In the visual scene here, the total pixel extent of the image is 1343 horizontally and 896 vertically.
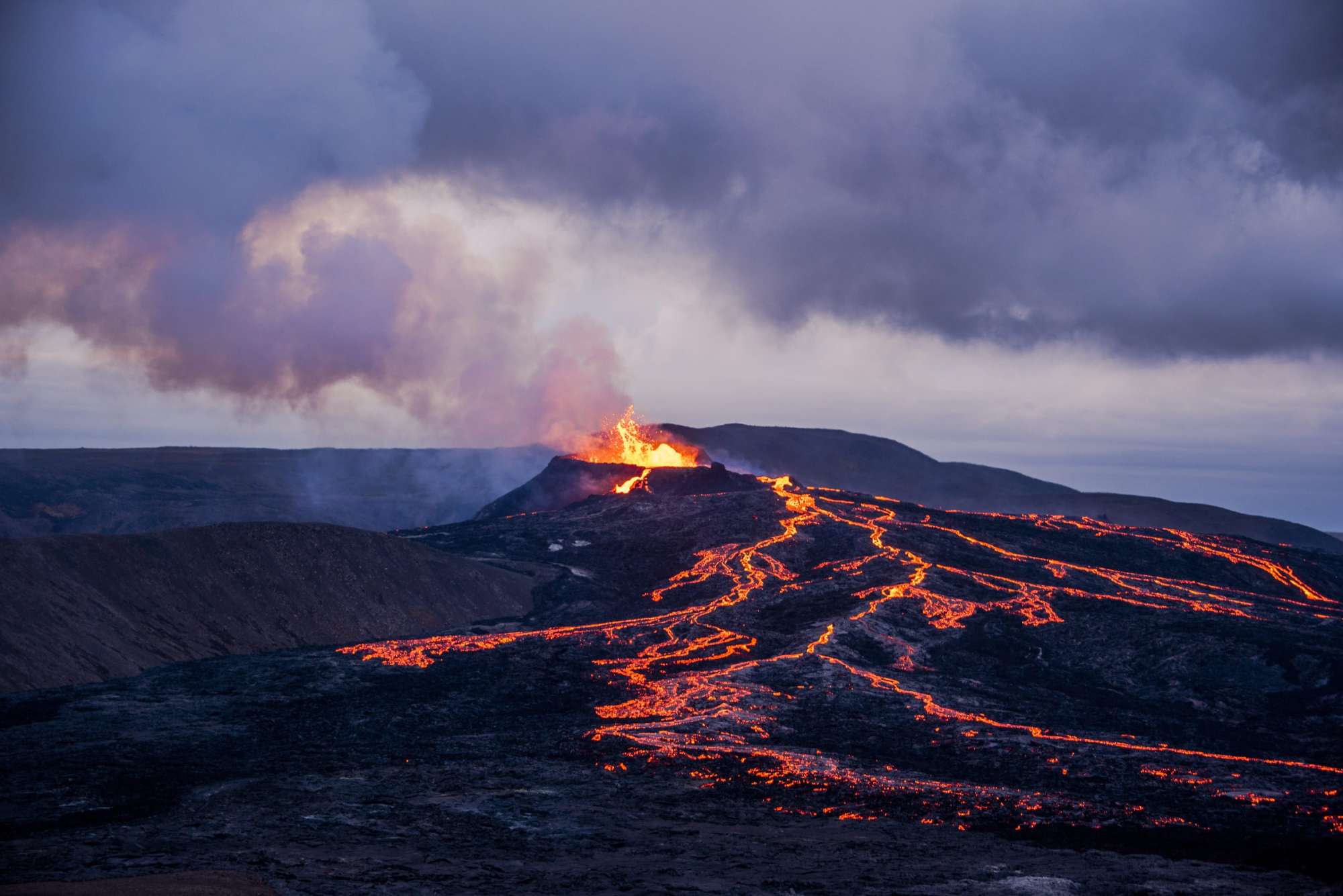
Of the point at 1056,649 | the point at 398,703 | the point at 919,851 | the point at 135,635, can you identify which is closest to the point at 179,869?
the point at 919,851

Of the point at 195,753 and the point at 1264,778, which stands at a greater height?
the point at 1264,778

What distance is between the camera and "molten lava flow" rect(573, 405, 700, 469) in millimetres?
116062

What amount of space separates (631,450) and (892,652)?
66506 millimetres

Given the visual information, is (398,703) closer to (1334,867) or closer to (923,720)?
(923,720)

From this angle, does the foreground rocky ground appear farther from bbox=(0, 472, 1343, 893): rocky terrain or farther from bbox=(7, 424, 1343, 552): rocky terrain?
bbox=(7, 424, 1343, 552): rocky terrain

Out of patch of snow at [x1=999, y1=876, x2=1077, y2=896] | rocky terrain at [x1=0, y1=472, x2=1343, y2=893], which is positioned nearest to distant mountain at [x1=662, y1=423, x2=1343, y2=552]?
rocky terrain at [x1=0, y1=472, x2=1343, y2=893]

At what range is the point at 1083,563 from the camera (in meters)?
78.1

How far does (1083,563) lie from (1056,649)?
2533cm

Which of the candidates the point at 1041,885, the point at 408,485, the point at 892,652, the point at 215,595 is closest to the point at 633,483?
the point at 215,595

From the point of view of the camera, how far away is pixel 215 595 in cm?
5681

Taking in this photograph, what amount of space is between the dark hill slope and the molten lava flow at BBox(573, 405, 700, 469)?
43.8m

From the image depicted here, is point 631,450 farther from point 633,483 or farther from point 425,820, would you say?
point 425,820

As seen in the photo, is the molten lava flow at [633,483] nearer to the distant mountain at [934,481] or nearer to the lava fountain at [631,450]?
the lava fountain at [631,450]

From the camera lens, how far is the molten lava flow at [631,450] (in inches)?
4569
